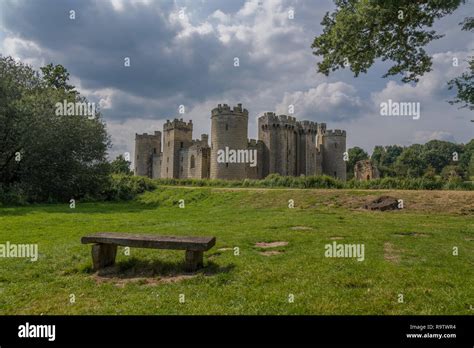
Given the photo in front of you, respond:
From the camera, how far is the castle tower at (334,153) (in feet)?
180

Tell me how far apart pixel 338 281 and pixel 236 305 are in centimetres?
191

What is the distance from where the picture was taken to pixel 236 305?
16.6ft

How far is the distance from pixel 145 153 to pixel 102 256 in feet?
200

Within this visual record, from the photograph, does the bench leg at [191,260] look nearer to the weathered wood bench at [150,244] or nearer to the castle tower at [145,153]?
the weathered wood bench at [150,244]

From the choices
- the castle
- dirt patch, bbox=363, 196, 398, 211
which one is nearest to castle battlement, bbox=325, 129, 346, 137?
the castle

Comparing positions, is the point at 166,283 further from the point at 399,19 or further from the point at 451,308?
the point at 399,19

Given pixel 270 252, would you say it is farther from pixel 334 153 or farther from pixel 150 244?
pixel 334 153

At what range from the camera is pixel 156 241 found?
22.6 ft

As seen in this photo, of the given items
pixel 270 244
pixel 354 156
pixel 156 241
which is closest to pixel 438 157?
pixel 354 156

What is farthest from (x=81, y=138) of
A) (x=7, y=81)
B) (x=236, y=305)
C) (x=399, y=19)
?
(x=236, y=305)

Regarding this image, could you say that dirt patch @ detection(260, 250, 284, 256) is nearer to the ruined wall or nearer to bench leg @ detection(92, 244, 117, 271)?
bench leg @ detection(92, 244, 117, 271)

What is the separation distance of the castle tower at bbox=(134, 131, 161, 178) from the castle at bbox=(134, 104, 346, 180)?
2.99m

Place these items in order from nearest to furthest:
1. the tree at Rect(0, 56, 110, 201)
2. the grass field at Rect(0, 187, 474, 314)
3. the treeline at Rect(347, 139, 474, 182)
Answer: the grass field at Rect(0, 187, 474, 314)
the tree at Rect(0, 56, 110, 201)
the treeline at Rect(347, 139, 474, 182)

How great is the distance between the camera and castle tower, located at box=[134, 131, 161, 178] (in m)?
65.6
